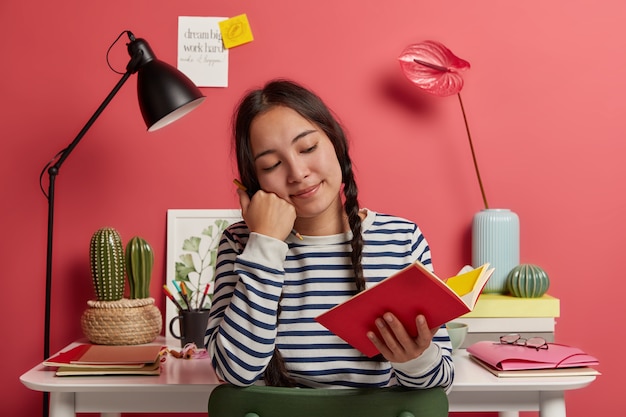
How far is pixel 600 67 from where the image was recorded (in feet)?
6.24

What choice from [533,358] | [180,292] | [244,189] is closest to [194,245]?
[180,292]

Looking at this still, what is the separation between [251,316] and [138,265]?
76cm

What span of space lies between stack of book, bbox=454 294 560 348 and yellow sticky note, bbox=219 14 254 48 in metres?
0.87

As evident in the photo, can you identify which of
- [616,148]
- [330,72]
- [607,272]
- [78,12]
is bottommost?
[607,272]

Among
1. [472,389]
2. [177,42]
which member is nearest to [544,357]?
[472,389]

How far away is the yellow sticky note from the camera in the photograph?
1881 mm

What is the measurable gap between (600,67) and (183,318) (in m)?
1.21

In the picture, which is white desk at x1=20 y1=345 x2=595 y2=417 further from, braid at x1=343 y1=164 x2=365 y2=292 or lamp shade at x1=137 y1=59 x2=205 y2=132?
lamp shade at x1=137 y1=59 x2=205 y2=132

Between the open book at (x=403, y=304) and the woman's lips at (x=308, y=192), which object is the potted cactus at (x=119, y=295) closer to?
the woman's lips at (x=308, y=192)

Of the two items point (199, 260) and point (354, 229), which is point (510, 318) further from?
point (199, 260)

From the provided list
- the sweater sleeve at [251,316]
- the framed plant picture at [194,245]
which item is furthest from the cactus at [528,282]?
the sweater sleeve at [251,316]

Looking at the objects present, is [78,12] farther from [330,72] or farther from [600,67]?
[600,67]

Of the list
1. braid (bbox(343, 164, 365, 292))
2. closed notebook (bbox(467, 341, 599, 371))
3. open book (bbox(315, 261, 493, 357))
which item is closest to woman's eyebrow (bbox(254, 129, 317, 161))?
braid (bbox(343, 164, 365, 292))

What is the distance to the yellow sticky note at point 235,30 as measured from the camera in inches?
74.0
